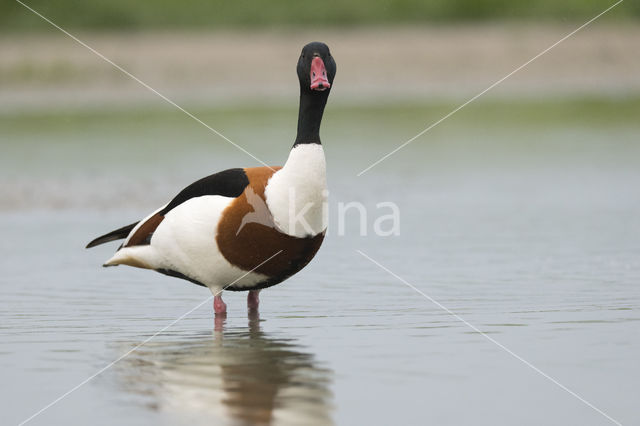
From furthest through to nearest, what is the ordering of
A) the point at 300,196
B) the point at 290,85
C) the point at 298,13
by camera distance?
the point at 298,13, the point at 290,85, the point at 300,196

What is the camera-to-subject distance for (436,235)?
1075cm

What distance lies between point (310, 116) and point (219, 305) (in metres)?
1.36

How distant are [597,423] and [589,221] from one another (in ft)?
20.1

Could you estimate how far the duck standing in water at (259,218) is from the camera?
708 cm

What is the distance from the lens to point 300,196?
23.1ft

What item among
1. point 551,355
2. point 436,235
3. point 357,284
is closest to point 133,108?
point 436,235

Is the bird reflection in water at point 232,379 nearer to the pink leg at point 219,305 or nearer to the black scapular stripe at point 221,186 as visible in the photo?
the pink leg at point 219,305

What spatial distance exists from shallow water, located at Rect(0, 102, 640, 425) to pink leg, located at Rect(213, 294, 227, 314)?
110 millimetres

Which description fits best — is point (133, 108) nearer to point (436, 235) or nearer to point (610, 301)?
point (436, 235)

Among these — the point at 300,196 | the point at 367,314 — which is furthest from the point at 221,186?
the point at 367,314

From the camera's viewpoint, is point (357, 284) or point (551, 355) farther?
point (357, 284)

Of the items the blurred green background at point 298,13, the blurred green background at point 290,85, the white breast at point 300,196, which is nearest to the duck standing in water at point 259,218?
the white breast at point 300,196

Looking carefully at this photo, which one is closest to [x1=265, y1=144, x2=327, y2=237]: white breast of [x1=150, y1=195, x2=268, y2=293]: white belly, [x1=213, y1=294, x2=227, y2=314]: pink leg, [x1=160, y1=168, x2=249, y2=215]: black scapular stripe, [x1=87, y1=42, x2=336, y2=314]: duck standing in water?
[x1=87, y1=42, x2=336, y2=314]: duck standing in water

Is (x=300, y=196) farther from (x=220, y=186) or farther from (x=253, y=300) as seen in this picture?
(x=253, y=300)
